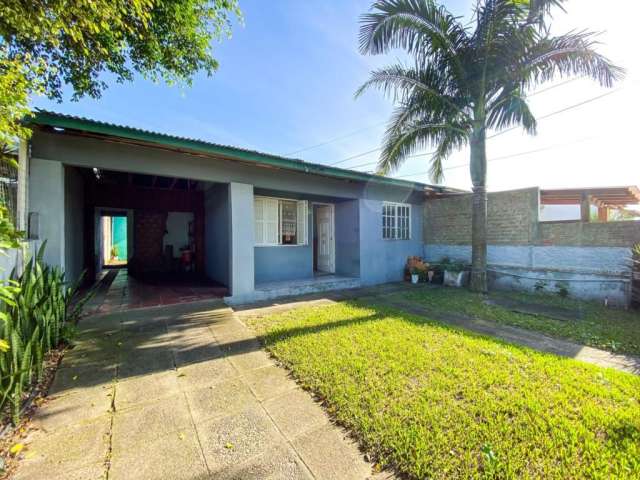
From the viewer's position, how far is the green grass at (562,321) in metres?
4.35

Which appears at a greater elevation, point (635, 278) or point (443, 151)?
point (443, 151)

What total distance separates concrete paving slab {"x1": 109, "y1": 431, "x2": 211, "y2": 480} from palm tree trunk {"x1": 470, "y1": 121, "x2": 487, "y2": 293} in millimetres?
7877

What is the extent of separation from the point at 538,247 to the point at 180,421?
30.9 feet

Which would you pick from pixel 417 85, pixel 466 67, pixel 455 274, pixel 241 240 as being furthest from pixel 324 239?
pixel 466 67

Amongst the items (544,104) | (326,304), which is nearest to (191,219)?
(326,304)

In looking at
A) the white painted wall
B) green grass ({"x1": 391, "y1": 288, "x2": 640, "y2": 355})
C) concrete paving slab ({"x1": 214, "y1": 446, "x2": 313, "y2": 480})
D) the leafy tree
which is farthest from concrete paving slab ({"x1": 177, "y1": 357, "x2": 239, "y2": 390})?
green grass ({"x1": 391, "y1": 288, "x2": 640, "y2": 355})

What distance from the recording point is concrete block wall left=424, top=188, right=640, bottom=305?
21.4 ft

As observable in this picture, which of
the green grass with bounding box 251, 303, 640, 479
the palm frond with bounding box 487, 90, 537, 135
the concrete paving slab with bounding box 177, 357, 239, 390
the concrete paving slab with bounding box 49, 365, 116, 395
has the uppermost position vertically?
the palm frond with bounding box 487, 90, 537, 135

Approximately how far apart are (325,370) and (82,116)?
17.9ft

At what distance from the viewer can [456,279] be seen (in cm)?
884

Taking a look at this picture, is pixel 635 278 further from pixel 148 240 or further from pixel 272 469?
pixel 148 240

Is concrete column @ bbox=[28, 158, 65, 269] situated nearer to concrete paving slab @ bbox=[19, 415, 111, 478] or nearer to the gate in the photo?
concrete paving slab @ bbox=[19, 415, 111, 478]

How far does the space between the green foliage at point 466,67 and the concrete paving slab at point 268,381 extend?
253 inches

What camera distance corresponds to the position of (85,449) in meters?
2.05
